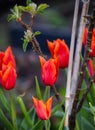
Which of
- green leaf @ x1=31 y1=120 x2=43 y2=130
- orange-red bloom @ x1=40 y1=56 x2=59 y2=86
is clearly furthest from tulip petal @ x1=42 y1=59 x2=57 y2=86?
green leaf @ x1=31 y1=120 x2=43 y2=130

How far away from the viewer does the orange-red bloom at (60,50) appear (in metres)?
1.56

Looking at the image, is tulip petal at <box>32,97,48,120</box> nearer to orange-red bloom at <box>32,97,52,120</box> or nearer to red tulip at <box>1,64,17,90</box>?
orange-red bloom at <box>32,97,52,120</box>

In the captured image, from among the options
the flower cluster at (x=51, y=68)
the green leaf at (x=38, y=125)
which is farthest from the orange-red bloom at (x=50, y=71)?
the green leaf at (x=38, y=125)

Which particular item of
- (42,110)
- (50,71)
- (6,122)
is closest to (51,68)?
(50,71)

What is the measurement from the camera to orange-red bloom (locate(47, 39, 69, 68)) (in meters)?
1.56

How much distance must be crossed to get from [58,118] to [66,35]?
1.51 metres

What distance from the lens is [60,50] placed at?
1.55m

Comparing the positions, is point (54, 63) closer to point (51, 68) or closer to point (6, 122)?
point (51, 68)

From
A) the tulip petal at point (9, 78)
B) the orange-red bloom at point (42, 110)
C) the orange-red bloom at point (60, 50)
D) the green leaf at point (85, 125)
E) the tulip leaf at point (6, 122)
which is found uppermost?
the orange-red bloom at point (60, 50)

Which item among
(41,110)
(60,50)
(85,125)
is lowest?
(85,125)

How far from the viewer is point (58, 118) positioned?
1812 millimetres

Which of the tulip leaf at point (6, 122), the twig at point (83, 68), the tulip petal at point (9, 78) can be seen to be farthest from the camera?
the tulip leaf at point (6, 122)

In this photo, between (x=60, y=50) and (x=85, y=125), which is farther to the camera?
(x=85, y=125)

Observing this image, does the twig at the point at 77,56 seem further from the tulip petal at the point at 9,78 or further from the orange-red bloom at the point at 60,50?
the tulip petal at the point at 9,78
